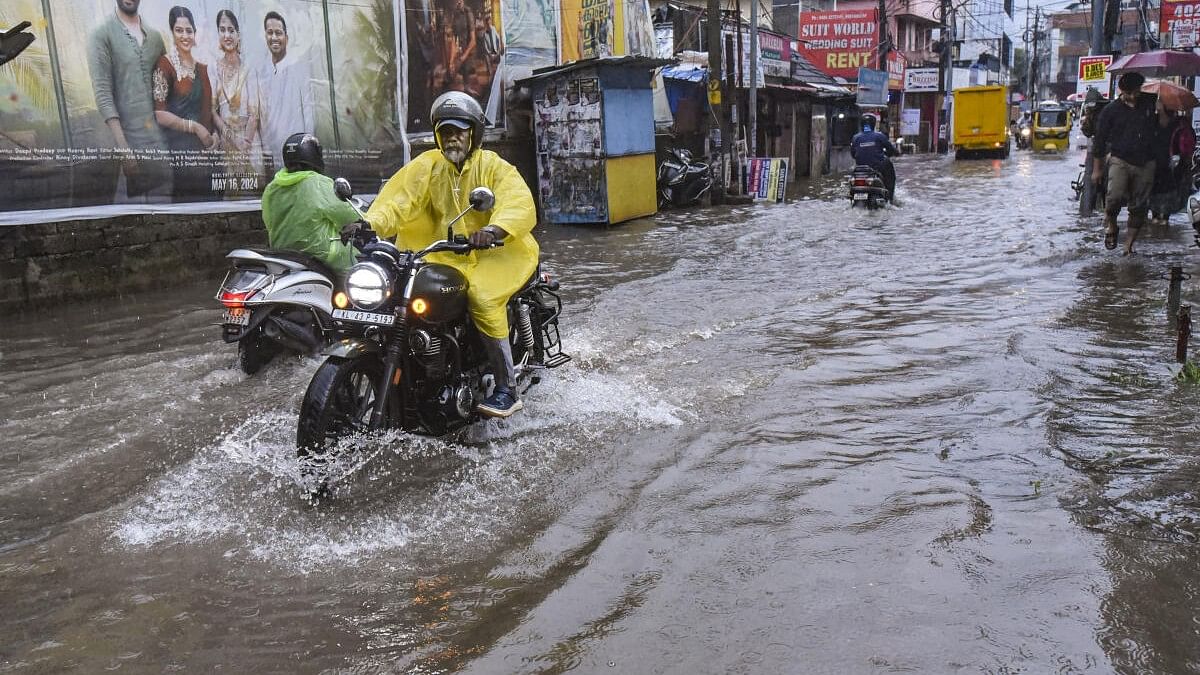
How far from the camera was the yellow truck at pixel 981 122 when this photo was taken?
124 feet

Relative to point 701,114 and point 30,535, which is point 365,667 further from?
point 701,114

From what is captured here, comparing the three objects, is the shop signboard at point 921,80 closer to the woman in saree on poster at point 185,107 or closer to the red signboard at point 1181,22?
the red signboard at point 1181,22

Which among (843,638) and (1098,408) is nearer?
(843,638)

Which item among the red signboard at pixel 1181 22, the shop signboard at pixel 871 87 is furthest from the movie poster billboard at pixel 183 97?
the shop signboard at pixel 871 87

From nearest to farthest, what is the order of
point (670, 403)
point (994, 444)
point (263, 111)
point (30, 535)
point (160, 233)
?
1. point (30, 535)
2. point (994, 444)
3. point (670, 403)
4. point (160, 233)
5. point (263, 111)

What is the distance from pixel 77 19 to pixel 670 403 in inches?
272

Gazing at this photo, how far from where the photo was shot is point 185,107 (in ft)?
32.9

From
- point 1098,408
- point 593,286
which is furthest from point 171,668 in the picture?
point 593,286

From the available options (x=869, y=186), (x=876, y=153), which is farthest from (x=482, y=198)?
(x=876, y=153)

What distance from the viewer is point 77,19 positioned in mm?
8844

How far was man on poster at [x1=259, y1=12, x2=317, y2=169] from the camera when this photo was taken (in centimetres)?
1093

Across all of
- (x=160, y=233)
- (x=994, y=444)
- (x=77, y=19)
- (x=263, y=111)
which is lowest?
(x=994, y=444)

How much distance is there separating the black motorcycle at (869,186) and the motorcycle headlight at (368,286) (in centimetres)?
1445

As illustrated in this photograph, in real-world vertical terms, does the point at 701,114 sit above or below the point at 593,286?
above
